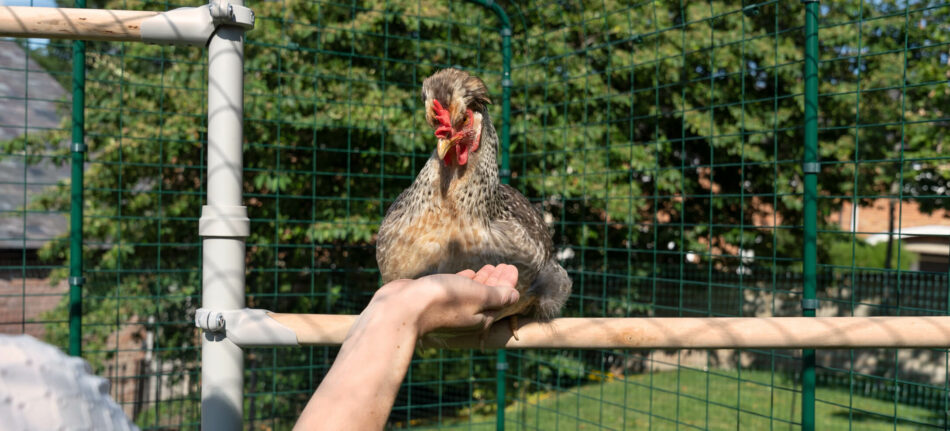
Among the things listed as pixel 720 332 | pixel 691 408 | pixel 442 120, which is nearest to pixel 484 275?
pixel 720 332

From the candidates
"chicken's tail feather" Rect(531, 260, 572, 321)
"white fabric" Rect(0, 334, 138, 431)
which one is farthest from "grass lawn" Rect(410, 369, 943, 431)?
"white fabric" Rect(0, 334, 138, 431)

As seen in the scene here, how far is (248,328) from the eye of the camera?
162 cm

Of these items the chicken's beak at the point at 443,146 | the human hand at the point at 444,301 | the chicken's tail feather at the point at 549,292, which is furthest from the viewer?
the chicken's tail feather at the point at 549,292

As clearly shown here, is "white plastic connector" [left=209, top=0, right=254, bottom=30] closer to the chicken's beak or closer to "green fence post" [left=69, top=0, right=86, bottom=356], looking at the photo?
the chicken's beak

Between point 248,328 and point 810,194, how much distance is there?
2.52 meters

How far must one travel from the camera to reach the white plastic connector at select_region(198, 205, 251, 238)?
1.65 meters

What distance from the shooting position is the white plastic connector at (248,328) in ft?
5.30

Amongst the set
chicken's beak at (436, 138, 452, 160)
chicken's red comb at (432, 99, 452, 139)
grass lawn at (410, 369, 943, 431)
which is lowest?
grass lawn at (410, 369, 943, 431)

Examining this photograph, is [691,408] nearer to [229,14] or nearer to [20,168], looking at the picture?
[229,14]

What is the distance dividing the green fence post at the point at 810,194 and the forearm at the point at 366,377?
243 centimetres

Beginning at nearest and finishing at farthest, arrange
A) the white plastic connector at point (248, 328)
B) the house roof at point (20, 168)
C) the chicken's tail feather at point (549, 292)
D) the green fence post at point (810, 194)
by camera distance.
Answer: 1. the white plastic connector at point (248, 328)
2. the chicken's tail feather at point (549, 292)
3. the green fence post at point (810, 194)
4. the house roof at point (20, 168)

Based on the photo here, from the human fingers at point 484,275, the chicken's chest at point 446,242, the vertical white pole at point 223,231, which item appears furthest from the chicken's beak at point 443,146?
the vertical white pole at point 223,231

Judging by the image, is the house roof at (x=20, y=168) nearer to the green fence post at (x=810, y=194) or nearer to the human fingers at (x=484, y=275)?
the human fingers at (x=484, y=275)

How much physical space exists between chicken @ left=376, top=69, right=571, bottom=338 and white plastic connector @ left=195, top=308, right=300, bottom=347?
0.86 metres
